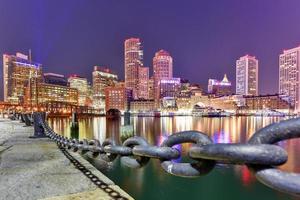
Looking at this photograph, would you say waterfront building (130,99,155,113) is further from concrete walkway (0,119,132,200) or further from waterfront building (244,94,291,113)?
concrete walkway (0,119,132,200)

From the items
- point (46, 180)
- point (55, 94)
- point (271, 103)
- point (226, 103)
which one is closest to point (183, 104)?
point (226, 103)

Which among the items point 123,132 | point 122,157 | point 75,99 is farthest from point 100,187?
point 75,99

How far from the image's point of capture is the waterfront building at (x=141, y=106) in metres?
172

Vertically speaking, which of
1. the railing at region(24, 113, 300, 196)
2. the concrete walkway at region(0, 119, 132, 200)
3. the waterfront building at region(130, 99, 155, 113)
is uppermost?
the railing at region(24, 113, 300, 196)

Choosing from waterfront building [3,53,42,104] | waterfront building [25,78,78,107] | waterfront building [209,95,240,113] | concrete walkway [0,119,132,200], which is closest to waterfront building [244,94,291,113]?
waterfront building [209,95,240,113]

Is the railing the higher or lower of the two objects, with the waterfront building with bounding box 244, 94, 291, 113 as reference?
higher

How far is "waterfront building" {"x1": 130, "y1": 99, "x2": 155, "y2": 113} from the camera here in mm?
172150

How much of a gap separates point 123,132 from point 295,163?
10.5 m

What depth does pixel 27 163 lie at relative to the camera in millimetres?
4602

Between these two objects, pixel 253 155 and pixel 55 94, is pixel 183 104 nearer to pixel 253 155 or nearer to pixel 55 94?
pixel 55 94

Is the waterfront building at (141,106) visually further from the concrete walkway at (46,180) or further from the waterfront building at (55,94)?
the concrete walkway at (46,180)

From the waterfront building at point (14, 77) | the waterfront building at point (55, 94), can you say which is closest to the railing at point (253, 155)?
the waterfront building at point (55, 94)

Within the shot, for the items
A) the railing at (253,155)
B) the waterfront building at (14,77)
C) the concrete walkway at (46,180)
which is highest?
the waterfront building at (14,77)

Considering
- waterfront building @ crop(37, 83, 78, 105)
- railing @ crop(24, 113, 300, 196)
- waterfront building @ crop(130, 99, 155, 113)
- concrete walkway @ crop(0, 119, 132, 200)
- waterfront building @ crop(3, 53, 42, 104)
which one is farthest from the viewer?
waterfront building @ crop(130, 99, 155, 113)
